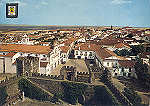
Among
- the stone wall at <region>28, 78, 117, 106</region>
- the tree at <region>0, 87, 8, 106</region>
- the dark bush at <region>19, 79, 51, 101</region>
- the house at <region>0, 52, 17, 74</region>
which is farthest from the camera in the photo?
the house at <region>0, 52, 17, 74</region>

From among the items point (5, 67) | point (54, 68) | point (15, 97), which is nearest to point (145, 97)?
point (15, 97)

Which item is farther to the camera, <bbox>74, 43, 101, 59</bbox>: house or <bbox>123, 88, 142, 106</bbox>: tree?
<bbox>74, 43, 101, 59</bbox>: house

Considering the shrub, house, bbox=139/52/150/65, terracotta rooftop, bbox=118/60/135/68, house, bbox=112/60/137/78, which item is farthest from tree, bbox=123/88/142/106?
terracotta rooftop, bbox=118/60/135/68

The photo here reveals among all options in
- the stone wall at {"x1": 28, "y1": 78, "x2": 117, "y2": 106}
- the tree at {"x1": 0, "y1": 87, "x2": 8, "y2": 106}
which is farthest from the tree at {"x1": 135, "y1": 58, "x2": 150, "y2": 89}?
the tree at {"x1": 0, "y1": 87, "x2": 8, "y2": 106}

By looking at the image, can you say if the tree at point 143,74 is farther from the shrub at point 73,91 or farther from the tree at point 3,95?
the tree at point 3,95

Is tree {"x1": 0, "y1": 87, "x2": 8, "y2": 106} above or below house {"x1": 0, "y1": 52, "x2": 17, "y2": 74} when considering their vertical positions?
below

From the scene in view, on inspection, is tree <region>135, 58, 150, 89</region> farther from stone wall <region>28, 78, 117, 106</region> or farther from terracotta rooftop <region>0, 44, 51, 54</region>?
terracotta rooftop <region>0, 44, 51, 54</region>

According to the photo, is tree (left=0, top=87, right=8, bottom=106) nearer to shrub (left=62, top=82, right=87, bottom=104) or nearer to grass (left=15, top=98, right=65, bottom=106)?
grass (left=15, top=98, right=65, bottom=106)

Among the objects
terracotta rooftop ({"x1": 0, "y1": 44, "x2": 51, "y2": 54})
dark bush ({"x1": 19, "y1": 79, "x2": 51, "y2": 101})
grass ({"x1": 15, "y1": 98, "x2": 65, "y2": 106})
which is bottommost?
grass ({"x1": 15, "y1": 98, "x2": 65, "y2": 106})

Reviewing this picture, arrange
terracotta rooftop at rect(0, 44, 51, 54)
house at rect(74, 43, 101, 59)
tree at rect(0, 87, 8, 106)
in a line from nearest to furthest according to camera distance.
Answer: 1. tree at rect(0, 87, 8, 106)
2. terracotta rooftop at rect(0, 44, 51, 54)
3. house at rect(74, 43, 101, 59)

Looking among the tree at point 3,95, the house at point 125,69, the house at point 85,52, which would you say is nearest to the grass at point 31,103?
the tree at point 3,95

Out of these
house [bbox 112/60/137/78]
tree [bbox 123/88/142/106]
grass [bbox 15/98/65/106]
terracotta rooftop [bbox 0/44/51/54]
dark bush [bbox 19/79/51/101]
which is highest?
terracotta rooftop [bbox 0/44/51/54]

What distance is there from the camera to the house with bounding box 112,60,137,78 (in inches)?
321

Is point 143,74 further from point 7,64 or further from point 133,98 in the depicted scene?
point 7,64
